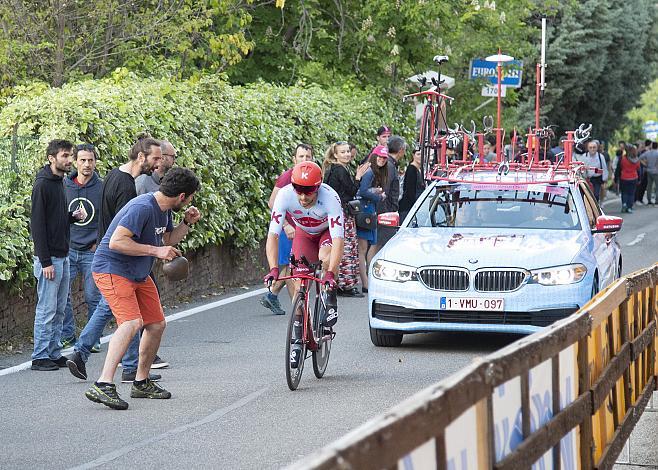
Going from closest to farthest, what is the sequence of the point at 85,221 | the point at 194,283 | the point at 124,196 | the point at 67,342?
the point at 124,196 → the point at 85,221 → the point at 67,342 → the point at 194,283

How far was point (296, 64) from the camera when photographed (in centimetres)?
2681

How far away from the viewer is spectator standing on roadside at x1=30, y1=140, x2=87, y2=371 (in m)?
10.9

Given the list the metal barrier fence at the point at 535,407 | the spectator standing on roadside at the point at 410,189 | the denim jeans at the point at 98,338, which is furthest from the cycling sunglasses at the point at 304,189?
the spectator standing on roadside at the point at 410,189

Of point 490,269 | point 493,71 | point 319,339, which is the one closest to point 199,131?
point 490,269

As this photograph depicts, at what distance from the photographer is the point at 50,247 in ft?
36.0

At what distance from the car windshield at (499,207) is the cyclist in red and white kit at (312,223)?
7.42ft

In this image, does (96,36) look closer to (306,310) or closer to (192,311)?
Answer: (192,311)

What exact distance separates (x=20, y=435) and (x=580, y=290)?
4912 millimetres

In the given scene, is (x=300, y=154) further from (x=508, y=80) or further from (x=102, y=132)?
(x=508, y=80)

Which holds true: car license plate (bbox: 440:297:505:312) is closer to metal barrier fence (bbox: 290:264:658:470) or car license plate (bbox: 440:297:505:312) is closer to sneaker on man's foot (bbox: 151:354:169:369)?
sneaker on man's foot (bbox: 151:354:169:369)

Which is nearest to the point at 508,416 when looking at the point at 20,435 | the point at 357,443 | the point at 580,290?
the point at 357,443

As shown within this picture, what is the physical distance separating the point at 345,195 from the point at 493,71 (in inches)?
577

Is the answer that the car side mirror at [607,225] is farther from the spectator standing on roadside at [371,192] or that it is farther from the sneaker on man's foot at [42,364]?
the spectator standing on roadside at [371,192]

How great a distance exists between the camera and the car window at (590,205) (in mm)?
12586
